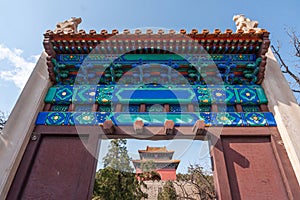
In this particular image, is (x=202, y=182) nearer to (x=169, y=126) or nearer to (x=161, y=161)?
(x=169, y=126)

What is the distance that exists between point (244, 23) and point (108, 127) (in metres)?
3.76

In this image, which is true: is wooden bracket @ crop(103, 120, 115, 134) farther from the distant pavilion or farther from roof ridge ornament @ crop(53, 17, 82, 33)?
the distant pavilion

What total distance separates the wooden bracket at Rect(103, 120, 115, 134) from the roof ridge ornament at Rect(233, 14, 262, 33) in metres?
3.32

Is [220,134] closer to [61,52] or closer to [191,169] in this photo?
[61,52]

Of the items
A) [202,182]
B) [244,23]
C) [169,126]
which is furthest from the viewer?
[202,182]

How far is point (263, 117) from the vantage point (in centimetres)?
371

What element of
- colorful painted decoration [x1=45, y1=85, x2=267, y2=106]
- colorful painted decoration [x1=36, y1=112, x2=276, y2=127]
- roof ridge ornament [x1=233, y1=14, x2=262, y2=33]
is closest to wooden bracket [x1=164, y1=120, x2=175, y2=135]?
colorful painted decoration [x1=36, y1=112, x2=276, y2=127]

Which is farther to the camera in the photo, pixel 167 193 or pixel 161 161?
pixel 161 161

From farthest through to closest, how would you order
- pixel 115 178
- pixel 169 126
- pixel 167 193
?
pixel 167 193
pixel 115 178
pixel 169 126

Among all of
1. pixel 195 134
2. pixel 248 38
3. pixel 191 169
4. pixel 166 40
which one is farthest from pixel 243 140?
pixel 191 169

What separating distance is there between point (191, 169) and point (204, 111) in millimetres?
11491

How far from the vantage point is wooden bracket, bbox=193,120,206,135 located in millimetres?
3334

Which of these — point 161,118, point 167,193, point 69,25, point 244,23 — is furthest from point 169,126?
point 167,193

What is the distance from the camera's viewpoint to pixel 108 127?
3416 millimetres
